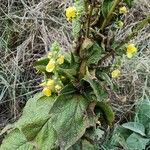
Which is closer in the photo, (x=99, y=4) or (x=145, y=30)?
(x=99, y=4)

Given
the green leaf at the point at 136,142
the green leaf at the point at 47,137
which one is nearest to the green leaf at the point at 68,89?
the green leaf at the point at 47,137

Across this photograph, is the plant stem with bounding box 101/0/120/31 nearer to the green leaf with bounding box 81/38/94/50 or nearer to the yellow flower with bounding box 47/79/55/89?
the green leaf with bounding box 81/38/94/50

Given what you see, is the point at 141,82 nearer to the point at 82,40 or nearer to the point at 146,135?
the point at 146,135

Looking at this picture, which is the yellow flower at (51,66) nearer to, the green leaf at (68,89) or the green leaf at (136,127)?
the green leaf at (68,89)

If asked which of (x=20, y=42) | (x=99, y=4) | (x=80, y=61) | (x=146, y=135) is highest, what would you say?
(x=99, y=4)

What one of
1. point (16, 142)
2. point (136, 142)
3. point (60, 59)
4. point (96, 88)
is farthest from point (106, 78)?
point (136, 142)

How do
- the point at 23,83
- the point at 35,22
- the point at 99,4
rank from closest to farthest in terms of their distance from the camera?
the point at 99,4 → the point at 23,83 → the point at 35,22

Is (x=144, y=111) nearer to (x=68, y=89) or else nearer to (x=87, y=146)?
(x=87, y=146)

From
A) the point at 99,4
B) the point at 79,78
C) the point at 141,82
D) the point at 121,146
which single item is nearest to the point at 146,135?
the point at 121,146
